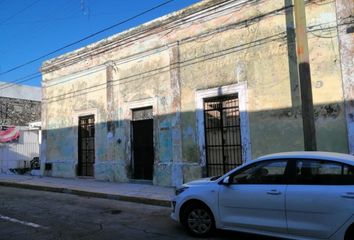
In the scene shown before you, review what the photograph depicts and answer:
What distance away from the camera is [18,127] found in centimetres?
2652

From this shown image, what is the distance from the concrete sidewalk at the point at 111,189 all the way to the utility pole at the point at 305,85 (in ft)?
13.5

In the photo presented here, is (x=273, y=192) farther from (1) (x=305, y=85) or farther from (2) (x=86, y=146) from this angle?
(2) (x=86, y=146)

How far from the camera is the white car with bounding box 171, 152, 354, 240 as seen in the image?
570 centimetres

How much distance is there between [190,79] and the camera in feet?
43.8

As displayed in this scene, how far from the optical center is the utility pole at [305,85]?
348 inches

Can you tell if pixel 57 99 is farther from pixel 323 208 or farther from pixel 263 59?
pixel 323 208

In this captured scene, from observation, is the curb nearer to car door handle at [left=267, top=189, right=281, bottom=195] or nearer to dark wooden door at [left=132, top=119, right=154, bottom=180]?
dark wooden door at [left=132, top=119, right=154, bottom=180]

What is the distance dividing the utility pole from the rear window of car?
106 inches

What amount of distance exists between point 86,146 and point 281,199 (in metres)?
12.8

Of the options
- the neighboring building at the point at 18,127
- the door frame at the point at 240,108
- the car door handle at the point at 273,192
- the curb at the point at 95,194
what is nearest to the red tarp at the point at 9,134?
the neighboring building at the point at 18,127

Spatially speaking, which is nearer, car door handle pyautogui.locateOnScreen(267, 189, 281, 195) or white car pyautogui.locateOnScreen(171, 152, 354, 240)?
white car pyautogui.locateOnScreen(171, 152, 354, 240)

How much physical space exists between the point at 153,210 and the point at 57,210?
251 centimetres

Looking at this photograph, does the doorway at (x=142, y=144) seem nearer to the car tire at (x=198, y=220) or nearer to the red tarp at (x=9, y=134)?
the car tire at (x=198, y=220)

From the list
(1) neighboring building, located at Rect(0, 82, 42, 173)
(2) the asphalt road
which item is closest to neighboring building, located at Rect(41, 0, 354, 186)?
(2) the asphalt road
